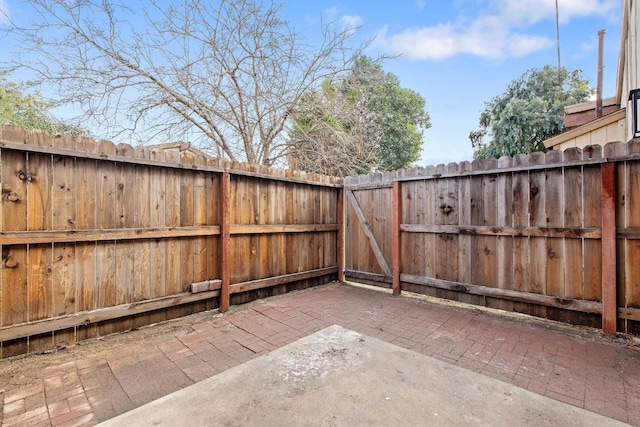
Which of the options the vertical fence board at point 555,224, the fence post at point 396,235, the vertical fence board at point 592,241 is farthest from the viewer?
the fence post at point 396,235

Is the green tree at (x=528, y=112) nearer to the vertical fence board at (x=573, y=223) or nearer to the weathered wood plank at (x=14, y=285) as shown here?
the vertical fence board at (x=573, y=223)

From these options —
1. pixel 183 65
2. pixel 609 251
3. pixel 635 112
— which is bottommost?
pixel 609 251

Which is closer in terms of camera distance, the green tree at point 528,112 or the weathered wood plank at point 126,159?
the weathered wood plank at point 126,159

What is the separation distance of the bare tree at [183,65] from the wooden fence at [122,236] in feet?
10.7

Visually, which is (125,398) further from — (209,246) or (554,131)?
(554,131)

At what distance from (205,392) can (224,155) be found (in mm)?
5952

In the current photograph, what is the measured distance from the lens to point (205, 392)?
1.80 meters

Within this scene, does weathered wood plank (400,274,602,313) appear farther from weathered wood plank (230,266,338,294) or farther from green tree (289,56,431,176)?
green tree (289,56,431,176)

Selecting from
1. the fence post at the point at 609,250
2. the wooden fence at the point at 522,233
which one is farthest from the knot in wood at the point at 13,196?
the fence post at the point at 609,250

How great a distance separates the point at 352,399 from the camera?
1.75 m

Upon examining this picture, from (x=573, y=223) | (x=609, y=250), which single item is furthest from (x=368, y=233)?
(x=609, y=250)

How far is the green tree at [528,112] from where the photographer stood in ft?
36.7

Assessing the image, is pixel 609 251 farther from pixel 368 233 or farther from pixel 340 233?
pixel 340 233

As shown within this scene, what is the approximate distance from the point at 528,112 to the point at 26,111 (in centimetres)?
1542
